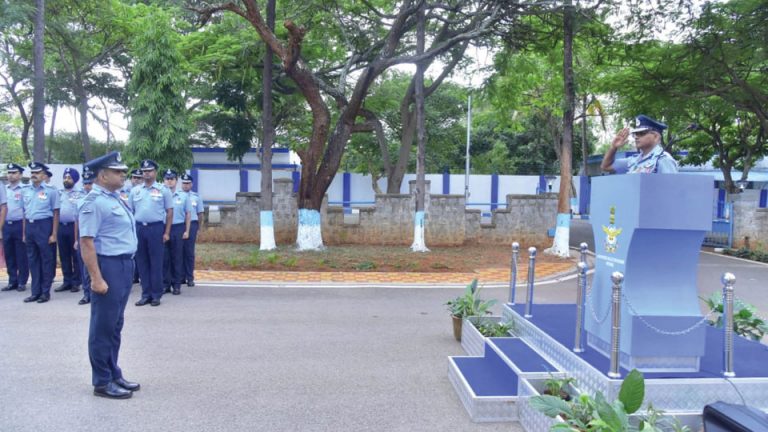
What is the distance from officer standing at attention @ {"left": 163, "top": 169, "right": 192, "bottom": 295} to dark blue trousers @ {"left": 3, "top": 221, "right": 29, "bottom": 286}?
2247mm

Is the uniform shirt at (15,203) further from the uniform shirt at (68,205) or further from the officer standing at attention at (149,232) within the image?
the officer standing at attention at (149,232)

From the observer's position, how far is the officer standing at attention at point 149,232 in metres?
8.29

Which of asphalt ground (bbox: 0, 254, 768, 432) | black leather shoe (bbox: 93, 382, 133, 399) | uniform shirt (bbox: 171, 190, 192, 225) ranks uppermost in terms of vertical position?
uniform shirt (bbox: 171, 190, 192, 225)

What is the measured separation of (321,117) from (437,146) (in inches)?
656

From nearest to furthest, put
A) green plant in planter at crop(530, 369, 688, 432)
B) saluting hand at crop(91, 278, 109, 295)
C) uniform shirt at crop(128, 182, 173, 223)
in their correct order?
green plant in planter at crop(530, 369, 688, 432) → saluting hand at crop(91, 278, 109, 295) → uniform shirt at crop(128, 182, 173, 223)

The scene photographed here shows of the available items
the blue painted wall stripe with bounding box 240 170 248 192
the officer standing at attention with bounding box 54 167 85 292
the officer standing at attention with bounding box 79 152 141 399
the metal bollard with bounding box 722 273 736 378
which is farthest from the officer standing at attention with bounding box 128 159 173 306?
the blue painted wall stripe with bounding box 240 170 248 192

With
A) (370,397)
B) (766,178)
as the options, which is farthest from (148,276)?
(766,178)

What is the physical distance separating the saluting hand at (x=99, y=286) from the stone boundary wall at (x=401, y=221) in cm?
1112

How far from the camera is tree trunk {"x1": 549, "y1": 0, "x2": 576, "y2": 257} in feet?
45.8

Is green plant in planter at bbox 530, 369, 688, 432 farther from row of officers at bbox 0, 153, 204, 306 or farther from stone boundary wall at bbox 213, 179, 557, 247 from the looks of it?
stone boundary wall at bbox 213, 179, 557, 247

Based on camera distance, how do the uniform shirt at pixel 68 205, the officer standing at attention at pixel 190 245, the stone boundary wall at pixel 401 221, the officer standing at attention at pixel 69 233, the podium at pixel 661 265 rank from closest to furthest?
the podium at pixel 661 265 → the officer standing at attention at pixel 69 233 → the uniform shirt at pixel 68 205 → the officer standing at attention at pixel 190 245 → the stone boundary wall at pixel 401 221

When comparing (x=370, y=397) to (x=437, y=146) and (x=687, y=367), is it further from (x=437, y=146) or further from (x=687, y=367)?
(x=437, y=146)

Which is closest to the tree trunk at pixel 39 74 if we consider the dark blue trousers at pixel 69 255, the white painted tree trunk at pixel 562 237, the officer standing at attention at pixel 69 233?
the officer standing at attention at pixel 69 233

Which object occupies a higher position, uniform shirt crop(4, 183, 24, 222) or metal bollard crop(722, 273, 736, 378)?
uniform shirt crop(4, 183, 24, 222)
